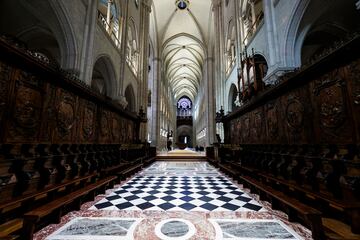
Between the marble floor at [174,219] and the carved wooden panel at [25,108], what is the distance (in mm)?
1890

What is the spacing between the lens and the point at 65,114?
167 inches

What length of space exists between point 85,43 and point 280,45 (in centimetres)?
706

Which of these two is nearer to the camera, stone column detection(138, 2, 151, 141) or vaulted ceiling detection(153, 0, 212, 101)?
stone column detection(138, 2, 151, 141)

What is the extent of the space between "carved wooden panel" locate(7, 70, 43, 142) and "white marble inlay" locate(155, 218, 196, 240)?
3.12 metres

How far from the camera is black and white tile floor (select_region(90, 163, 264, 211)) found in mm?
2783

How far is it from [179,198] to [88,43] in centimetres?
638

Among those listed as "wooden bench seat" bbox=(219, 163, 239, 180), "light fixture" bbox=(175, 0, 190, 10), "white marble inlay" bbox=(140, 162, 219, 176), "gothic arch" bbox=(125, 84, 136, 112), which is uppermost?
"light fixture" bbox=(175, 0, 190, 10)

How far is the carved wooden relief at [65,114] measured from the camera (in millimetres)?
3994

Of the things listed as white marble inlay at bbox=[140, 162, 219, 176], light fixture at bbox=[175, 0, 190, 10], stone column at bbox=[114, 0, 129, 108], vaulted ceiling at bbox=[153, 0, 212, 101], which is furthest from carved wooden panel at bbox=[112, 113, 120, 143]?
light fixture at bbox=[175, 0, 190, 10]

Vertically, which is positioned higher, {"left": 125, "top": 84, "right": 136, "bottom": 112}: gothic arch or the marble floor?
{"left": 125, "top": 84, "right": 136, "bottom": 112}: gothic arch

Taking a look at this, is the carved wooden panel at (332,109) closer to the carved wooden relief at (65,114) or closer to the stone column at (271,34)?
the stone column at (271,34)

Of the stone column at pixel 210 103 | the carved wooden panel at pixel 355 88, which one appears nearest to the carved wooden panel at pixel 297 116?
the carved wooden panel at pixel 355 88

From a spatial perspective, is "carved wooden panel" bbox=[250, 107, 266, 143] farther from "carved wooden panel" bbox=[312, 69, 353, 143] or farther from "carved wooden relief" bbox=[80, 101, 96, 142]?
"carved wooden relief" bbox=[80, 101, 96, 142]

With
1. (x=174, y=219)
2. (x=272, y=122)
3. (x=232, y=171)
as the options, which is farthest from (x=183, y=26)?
(x=174, y=219)
